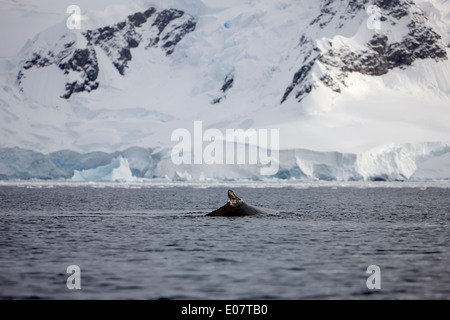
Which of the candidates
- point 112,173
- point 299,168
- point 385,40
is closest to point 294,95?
point 385,40

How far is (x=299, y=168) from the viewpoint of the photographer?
4486 inches

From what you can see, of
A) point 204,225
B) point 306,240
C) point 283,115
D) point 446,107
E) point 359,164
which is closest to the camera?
point 306,240

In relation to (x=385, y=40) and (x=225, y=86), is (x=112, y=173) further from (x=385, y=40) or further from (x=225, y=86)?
(x=385, y=40)

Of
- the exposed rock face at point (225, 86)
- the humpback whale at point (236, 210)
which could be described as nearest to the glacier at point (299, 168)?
the exposed rock face at point (225, 86)

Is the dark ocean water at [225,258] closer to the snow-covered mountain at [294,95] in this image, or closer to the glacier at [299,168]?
the glacier at [299,168]

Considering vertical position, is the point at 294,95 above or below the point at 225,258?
above

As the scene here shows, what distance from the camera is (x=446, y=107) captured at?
175250 mm

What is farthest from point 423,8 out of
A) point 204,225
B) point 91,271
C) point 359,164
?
point 91,271

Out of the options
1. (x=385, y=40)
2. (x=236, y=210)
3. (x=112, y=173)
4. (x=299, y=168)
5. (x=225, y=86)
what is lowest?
(x=236, y=210)

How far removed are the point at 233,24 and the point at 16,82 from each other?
6023cm

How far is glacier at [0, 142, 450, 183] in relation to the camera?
11444 centimetres

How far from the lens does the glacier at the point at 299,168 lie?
11444 centimetres
